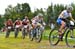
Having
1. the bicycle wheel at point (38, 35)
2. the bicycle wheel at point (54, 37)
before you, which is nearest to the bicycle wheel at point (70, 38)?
the bicycle wheel at point (54, 37)

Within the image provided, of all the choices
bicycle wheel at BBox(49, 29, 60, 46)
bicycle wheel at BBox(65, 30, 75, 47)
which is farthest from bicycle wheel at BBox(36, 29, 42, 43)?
bicycle wheel at BBox(65, 30, 75, 47)

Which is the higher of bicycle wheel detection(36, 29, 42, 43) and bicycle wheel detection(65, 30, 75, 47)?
bicycle wheel detection(36, 29, 42, 43)

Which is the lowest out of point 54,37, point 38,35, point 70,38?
point 70,38

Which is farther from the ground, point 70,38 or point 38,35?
point 38,35

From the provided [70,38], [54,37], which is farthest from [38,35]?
[70,38]

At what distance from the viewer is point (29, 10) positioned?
429ft

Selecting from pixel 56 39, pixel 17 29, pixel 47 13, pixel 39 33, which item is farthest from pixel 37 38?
pixel 47 13

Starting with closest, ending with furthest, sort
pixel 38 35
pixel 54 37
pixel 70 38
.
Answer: pixel 70 38 → pixel 54 37 → pixel 38 35

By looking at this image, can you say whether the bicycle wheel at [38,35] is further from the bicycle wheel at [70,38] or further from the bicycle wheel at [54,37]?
the bicycle wheel at [70,38]

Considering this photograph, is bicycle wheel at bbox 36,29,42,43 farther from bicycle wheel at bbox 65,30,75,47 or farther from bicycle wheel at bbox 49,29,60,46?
bicycle wheel at bbox 65,30,75,47

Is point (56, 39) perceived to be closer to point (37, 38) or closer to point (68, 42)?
point (68, 42)

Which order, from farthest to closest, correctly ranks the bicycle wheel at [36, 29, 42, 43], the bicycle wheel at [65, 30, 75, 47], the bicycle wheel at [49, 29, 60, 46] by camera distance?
the bicycle wheel at [36, 29, 42, 43]
the bicycle wheel at [49, 29, 60, 46]
the bicycle wheel at [65, 30, 75, 47]

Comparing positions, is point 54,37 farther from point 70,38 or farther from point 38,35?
point 38,35

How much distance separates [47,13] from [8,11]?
70.2ft
